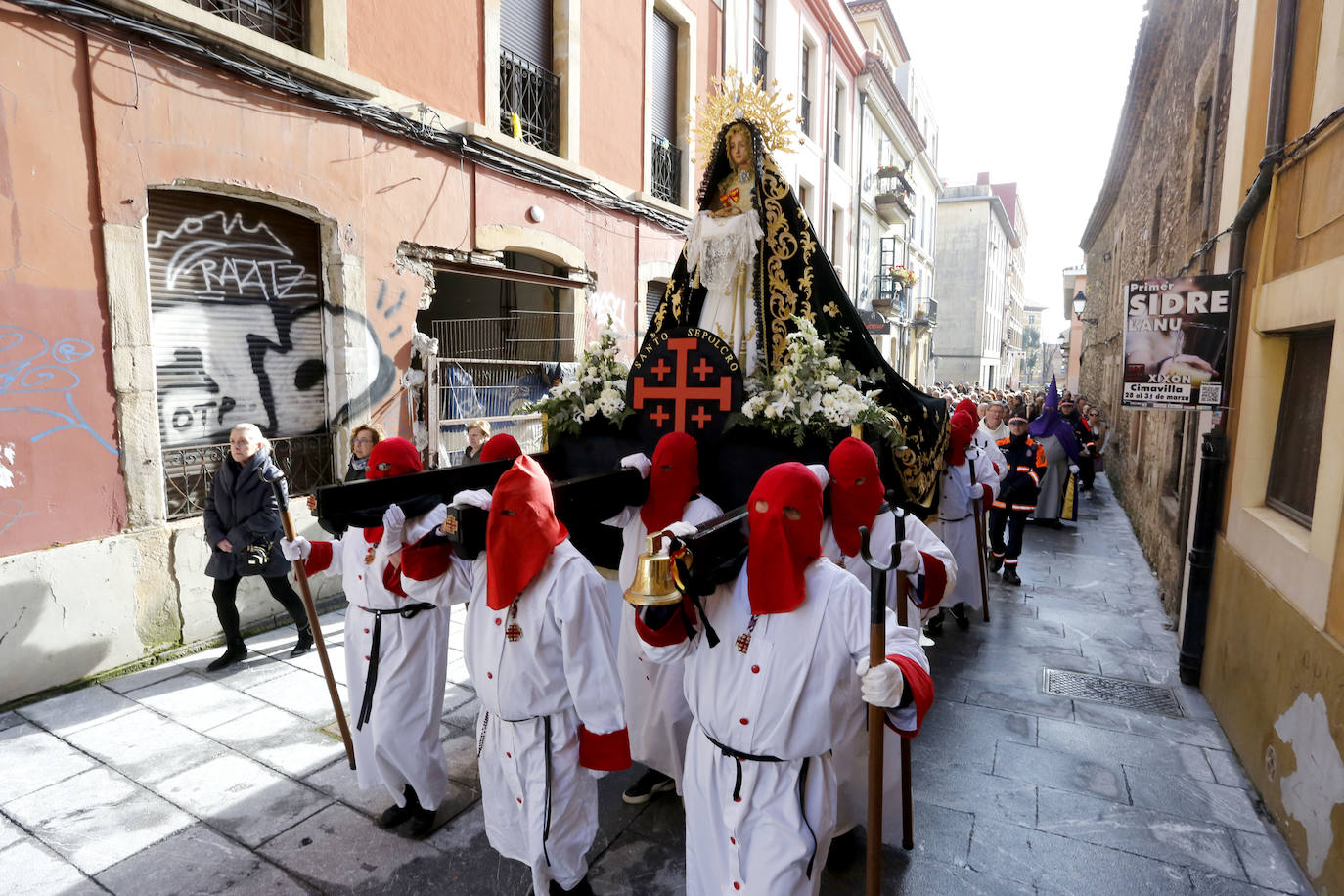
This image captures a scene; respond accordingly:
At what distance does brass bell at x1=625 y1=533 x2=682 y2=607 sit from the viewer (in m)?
2.42

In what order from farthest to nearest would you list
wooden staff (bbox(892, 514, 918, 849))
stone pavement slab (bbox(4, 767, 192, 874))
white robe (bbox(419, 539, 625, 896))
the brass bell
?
stone pavement slab (bbox(4, 767, 192, 874)) < wooden staff (bbox(892, 514, 918, 849)) < white robe (bbox(419, 539, 625, 896)) < the brass bell

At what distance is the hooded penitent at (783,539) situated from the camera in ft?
8.04

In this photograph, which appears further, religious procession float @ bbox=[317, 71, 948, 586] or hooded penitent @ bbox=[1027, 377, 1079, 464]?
hooded penitent @ bbox=[1027, 377, 1079, 464]

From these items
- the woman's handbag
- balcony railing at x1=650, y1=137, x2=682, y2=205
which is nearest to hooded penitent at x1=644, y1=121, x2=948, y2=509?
the woman's handbag

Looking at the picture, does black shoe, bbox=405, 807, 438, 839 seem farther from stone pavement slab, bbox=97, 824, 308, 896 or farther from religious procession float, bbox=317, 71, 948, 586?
religious procession float, bbox=317, 71, 948, 586

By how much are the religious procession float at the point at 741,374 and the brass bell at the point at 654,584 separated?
57.5 inches

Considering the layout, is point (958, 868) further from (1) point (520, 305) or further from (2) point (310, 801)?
(1) point (520, 305)

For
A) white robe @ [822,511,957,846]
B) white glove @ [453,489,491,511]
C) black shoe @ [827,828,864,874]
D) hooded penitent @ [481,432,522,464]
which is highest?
hooded penitent @ [481,432,522,464]

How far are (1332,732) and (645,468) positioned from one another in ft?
11.0

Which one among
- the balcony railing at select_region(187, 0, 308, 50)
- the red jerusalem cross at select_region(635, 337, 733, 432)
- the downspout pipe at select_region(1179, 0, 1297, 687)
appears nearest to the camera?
the downspout pipe at select_region(1179, 0, 1297, 687)

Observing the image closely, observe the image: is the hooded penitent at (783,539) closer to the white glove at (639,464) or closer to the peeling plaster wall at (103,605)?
the white glove at (639,464)

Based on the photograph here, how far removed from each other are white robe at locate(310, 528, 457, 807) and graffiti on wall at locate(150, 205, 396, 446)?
3488 millimetres

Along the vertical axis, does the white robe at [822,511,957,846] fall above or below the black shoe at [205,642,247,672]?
above

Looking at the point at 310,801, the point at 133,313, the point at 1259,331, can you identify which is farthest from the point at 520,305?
the point at 1259,331
